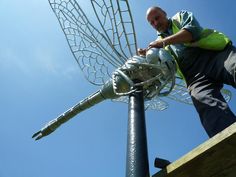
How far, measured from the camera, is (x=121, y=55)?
14.5 ft

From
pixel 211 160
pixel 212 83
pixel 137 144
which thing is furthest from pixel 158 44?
pixel 211 160

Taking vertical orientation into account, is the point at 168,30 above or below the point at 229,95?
above

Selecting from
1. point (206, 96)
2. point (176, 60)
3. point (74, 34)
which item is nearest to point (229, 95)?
point (176, 60)

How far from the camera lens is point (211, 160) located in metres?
2.15

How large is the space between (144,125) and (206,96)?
84cm

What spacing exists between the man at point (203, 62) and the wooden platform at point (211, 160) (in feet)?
2.94

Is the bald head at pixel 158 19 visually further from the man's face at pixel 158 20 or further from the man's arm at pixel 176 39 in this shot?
the man's arm at pixel 176 39

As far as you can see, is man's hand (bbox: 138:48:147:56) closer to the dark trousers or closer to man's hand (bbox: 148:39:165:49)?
man's hand (bbox: 148:39:165:49)

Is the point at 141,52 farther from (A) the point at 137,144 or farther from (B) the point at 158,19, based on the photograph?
(A) the point at 137,144

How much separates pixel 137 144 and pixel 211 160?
64 cm

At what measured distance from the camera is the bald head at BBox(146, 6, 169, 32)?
4.32m

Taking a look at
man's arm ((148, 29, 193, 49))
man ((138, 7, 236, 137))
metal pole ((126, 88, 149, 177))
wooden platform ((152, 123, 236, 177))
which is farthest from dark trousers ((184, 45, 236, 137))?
wooden platform ((152, 123, 236, 177))

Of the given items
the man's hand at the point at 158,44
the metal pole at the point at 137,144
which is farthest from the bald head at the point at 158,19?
the metal pole at the point at 137,144

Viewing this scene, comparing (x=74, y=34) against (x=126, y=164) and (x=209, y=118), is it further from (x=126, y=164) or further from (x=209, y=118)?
(x=126, y=164)
